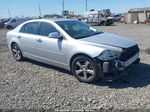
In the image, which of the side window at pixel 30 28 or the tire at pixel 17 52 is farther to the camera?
the tire at pixel 17 52

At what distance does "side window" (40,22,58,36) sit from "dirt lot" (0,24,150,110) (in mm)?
1171

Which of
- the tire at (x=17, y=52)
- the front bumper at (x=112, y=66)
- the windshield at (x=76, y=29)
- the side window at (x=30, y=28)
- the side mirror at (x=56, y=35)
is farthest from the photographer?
the tire at (x=17, y=52)

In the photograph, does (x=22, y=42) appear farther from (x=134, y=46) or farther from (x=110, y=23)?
(x=110, y=23)

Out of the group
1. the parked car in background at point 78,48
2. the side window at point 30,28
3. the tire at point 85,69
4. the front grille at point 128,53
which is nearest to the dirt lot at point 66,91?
the tire at point 85,69

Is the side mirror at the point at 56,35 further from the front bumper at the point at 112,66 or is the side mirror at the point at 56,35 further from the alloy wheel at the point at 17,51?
the alloy wheel at the point at 17,51

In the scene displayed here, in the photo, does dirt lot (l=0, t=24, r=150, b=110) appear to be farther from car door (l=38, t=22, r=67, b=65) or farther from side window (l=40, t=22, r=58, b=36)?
side window (l=40, t=22, r=58, b=36)

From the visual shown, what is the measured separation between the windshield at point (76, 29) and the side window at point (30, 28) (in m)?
0.89

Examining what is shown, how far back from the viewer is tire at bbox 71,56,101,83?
4.29 metres

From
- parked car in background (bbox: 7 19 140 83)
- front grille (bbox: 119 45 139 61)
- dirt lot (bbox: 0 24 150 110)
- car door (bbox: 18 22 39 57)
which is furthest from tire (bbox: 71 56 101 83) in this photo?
car door (bbox: 18 22 39 57)

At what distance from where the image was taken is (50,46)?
16.7 ft

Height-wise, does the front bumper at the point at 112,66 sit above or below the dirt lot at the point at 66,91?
above

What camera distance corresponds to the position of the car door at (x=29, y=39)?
5.65 meters

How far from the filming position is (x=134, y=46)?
4.79 metres

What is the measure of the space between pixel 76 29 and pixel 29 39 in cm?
160
